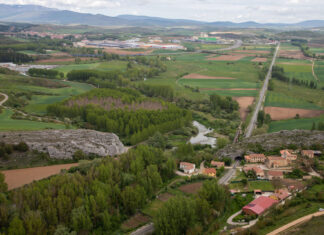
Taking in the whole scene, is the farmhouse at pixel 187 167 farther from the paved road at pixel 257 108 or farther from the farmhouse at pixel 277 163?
the paved road at pixel 257 108

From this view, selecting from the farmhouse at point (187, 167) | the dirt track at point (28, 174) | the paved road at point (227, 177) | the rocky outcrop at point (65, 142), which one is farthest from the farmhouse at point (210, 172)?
the dirt track at point (28, 174)

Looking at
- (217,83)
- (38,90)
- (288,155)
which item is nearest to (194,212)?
(288,155)

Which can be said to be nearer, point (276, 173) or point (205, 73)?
point (276, 173)

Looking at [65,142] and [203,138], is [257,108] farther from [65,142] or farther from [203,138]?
[65,142]

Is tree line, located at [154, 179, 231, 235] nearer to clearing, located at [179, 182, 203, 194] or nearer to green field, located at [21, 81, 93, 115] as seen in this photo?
clearing, located at [179, 182, 203, 194]

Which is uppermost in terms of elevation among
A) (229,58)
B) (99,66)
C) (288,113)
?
(229,58)

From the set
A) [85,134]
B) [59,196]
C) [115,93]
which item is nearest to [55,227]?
[59,196]
